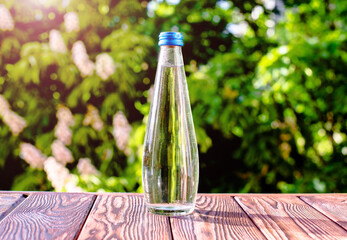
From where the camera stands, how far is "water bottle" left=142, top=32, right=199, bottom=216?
879 millimetres

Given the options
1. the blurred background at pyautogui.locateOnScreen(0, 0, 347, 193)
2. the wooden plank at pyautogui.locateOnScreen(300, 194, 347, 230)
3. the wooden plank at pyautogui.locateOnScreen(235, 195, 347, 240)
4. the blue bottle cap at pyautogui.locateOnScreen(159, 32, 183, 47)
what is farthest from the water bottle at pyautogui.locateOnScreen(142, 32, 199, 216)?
the blurred background at pyautogui.locateOnScreen(0, 0, 347, 193)

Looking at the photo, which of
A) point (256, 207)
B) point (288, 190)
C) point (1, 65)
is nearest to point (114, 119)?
point (1, 65)

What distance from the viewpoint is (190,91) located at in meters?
2.27

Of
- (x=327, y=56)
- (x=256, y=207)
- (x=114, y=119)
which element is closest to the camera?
(x=256, y=207)

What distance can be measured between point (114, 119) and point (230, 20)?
92cm

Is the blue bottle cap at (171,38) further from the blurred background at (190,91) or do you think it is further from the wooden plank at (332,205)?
the blurred background at (190,91)

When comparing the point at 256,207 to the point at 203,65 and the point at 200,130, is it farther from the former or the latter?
the point at 203,65

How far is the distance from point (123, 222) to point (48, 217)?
0.51 feet

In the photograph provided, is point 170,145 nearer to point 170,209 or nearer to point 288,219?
point 170,209

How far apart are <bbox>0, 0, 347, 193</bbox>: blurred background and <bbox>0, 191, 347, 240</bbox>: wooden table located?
120 centimetres

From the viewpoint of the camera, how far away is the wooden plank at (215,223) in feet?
2.44

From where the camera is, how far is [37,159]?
2.64 meters

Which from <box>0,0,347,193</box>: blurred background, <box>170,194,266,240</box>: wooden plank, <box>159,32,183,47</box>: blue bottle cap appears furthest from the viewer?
<box>0,0,347,193</box>: blurred background

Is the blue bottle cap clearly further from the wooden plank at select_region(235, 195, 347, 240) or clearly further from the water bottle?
the wooden plank at select_region(235, 195, 347, 240)
